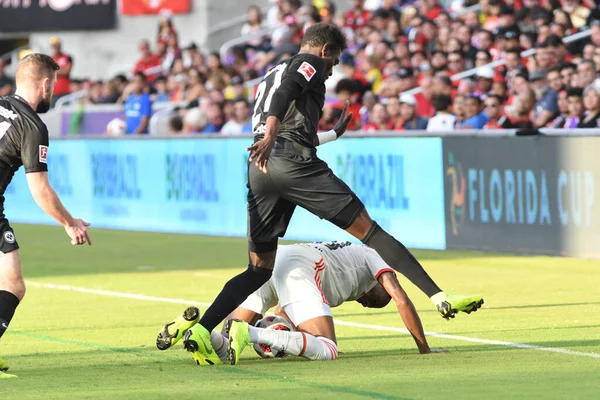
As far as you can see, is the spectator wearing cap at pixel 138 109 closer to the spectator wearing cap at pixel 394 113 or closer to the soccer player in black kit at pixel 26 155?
the spectator wearing cap at pixel 394 113

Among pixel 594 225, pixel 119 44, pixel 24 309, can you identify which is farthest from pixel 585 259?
pixel 119 44

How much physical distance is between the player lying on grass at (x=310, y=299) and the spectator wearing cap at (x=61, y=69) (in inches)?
845

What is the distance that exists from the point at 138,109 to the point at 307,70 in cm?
1656

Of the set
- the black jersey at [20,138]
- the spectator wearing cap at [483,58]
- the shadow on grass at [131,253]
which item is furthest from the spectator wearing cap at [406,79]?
the black jersey at [20,138]

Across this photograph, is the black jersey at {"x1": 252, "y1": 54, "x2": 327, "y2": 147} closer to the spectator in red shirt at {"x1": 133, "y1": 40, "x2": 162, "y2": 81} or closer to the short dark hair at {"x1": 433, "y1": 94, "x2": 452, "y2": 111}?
the short dark hair at {"x1": 433, "y1": 94, "x2": 452, "y2": 111}

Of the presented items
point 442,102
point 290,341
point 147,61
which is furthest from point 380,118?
point 147,61

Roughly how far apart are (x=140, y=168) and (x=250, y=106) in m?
2.09

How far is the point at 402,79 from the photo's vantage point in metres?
20.3

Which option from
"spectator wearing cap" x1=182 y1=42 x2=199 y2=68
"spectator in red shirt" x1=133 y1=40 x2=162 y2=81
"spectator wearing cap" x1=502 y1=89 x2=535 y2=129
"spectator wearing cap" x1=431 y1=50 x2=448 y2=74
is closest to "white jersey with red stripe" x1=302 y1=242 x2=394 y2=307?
"spectator wearing cap" x1=502 y1=89 x2=535 y2=129

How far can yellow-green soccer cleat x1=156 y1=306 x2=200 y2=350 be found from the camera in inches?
326

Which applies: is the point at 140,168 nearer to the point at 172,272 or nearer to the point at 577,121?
the point at 172,272

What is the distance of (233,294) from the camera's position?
8.40m

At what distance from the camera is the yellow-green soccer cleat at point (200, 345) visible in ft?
26.6

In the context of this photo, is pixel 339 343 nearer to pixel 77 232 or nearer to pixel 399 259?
pixel 399 259
